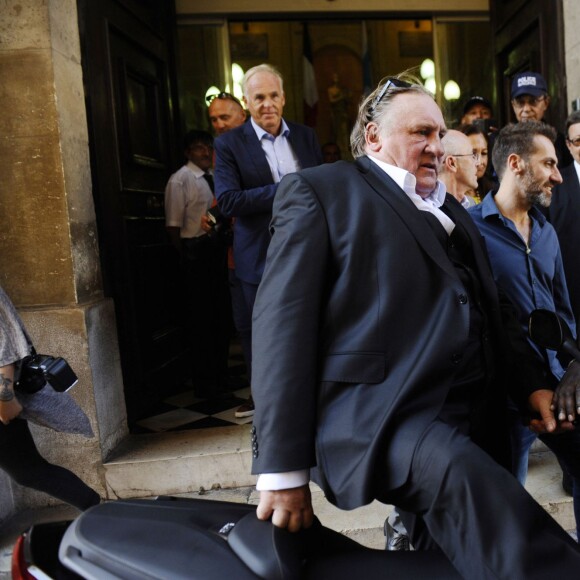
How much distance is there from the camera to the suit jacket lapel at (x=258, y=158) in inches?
141

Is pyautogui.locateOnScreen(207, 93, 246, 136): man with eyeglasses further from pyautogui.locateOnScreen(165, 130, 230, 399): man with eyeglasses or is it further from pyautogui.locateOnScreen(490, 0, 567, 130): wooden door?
pyautogui.locateOnScreen(490, 0, 567, 130): wooden door

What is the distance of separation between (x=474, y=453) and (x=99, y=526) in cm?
77

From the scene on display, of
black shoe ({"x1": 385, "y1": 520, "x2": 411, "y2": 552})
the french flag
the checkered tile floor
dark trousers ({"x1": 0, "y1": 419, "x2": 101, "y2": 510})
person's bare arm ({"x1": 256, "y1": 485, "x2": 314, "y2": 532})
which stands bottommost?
the checkered tile floor

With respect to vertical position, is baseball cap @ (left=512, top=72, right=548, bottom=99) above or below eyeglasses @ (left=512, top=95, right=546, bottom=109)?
Answer: above

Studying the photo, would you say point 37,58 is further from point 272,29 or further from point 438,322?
point 272,29

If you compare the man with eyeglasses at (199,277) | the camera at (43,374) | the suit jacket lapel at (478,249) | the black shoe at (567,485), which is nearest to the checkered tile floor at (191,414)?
the man with eyeglasses at (199,277)

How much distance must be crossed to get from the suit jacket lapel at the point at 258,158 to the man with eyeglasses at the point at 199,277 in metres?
1.15

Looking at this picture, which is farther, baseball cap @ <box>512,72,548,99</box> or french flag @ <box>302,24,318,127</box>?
french flag @ <box>302,24,318,127</box>

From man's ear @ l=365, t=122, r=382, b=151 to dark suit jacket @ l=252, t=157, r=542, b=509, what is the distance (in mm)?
213

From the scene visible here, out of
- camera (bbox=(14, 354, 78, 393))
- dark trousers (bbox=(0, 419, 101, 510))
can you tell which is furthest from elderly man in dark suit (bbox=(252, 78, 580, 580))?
dark trousers (bbox=(0, 419, 101, 510))

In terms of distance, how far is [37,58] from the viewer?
10.6 ft

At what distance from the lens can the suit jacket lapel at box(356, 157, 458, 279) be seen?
1.62 metres

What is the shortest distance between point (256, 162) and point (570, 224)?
1667 mm

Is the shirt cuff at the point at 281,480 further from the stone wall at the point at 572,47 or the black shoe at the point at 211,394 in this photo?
the stone wall at the point at 572,47
